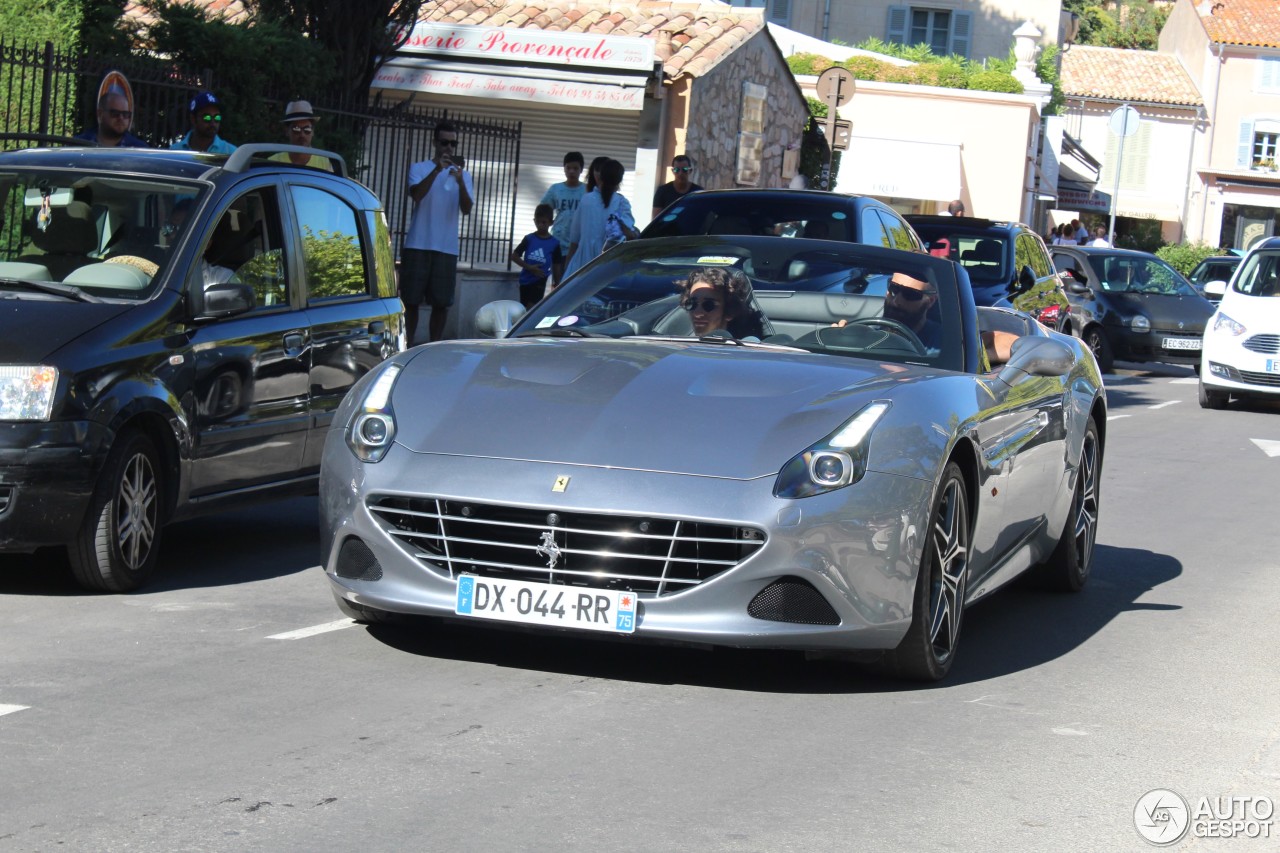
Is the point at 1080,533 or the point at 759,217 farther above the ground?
the point at 759,217

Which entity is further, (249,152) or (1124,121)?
(1124,121)

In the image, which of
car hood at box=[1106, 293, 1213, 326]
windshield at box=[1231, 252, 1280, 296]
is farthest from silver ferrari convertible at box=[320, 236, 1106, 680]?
car hood at box=[1106, 293, 1213, 326]

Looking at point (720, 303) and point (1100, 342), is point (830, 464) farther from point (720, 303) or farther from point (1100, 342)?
point (1100, 342)

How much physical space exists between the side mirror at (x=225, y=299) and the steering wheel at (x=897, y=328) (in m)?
2.51

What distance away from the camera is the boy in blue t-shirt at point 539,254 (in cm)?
1791

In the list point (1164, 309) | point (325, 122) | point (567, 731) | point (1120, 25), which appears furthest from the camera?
point (1120, 25)

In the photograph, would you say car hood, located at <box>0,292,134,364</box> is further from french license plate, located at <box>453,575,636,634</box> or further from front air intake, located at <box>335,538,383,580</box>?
french license plate, located at <box>453,575,636,634</box>

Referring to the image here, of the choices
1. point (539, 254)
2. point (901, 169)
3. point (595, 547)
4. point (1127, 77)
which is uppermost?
point (1127, 77)

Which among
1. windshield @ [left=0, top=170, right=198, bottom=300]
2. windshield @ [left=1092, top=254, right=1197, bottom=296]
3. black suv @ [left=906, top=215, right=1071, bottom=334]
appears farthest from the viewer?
windshield @ [left=1092, top=254, right=1197, bottom=296]

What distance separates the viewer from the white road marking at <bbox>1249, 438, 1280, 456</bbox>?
16531 mm

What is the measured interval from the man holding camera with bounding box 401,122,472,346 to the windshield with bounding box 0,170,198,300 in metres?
7.72

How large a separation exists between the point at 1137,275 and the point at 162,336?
2133 centimetres

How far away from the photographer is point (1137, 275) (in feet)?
87.7

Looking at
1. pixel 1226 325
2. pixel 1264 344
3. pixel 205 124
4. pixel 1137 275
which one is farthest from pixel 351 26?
pixel 1137 275
